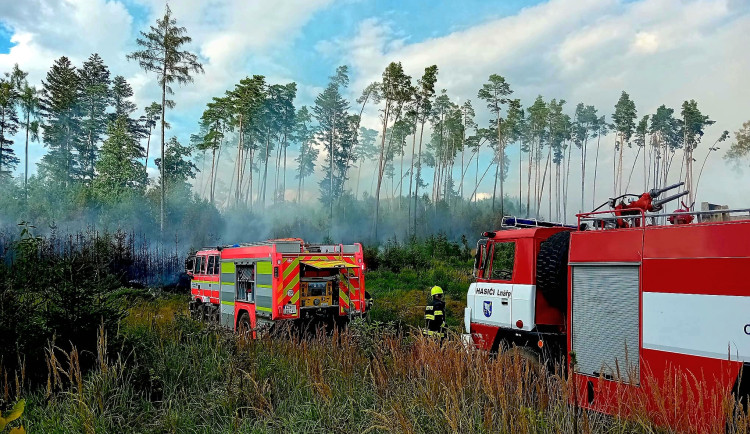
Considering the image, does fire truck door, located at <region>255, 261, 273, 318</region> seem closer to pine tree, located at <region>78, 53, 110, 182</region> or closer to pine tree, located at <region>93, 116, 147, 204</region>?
pine tree, located at <region>93, 116, 147, 204</region>

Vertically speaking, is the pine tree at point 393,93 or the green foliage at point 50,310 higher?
the pine tree at point 393,93

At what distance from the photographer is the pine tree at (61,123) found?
1661 inches

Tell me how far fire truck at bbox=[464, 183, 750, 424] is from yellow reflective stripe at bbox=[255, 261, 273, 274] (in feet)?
16.4

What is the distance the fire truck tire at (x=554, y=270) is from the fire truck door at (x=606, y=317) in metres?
0.48

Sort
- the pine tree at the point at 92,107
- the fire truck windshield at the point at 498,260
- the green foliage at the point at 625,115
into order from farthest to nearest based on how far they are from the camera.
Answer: the green foliage at the point at 625,115 < the pine tree at the point at 92,107 < the fire truck windshield at the point at 498,260

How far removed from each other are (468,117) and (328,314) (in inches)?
1904

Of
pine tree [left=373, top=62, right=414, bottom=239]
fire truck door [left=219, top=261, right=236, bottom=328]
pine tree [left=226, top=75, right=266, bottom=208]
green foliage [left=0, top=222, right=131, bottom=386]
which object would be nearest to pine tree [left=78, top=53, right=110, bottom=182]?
pine tree [left=226, top=75, right=266, bottom=208]

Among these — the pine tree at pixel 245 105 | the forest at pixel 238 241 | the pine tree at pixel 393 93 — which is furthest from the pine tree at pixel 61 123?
the pine tree at pixel 393 93

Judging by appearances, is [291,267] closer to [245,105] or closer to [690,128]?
[245,105]

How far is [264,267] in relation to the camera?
11.4 m

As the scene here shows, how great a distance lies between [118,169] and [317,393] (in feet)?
137

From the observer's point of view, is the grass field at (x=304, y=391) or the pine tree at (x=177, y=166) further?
the pine tree at (x=177, y=166)

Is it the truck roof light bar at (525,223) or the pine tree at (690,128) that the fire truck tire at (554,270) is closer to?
the truck roof light bar at (525,223)

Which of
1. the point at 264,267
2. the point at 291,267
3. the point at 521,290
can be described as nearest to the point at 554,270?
the point at 521,290
